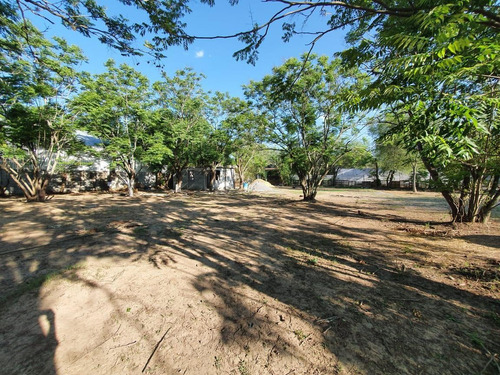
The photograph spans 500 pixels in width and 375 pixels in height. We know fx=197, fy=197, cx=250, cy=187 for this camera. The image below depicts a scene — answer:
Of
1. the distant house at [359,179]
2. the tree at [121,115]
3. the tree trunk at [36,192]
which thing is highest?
the tree at [121,115]

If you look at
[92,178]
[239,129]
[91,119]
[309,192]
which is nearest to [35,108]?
[91,119]

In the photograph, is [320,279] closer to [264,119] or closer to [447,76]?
[447,76]

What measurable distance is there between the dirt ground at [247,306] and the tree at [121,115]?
9.44 meters

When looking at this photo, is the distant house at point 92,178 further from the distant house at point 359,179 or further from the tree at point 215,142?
the distant house at point 359,179

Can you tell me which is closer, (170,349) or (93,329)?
(170,349)

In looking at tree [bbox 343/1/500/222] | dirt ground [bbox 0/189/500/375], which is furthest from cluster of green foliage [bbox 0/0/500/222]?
dirt ground [bbox 0/189/500/375]

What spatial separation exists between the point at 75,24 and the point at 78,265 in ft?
13.5

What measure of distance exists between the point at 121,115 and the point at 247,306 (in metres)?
15.4

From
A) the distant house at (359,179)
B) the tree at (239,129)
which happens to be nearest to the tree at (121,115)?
the tree at (239,129)

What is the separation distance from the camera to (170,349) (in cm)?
196

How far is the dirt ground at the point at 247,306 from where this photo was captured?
183cm

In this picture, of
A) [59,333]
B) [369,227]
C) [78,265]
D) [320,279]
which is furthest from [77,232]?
[369,227]

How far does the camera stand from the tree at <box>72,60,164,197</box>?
38.3 ft

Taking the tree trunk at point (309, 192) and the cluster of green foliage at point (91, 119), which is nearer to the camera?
the cluster of green foliage at point (91, 119)
